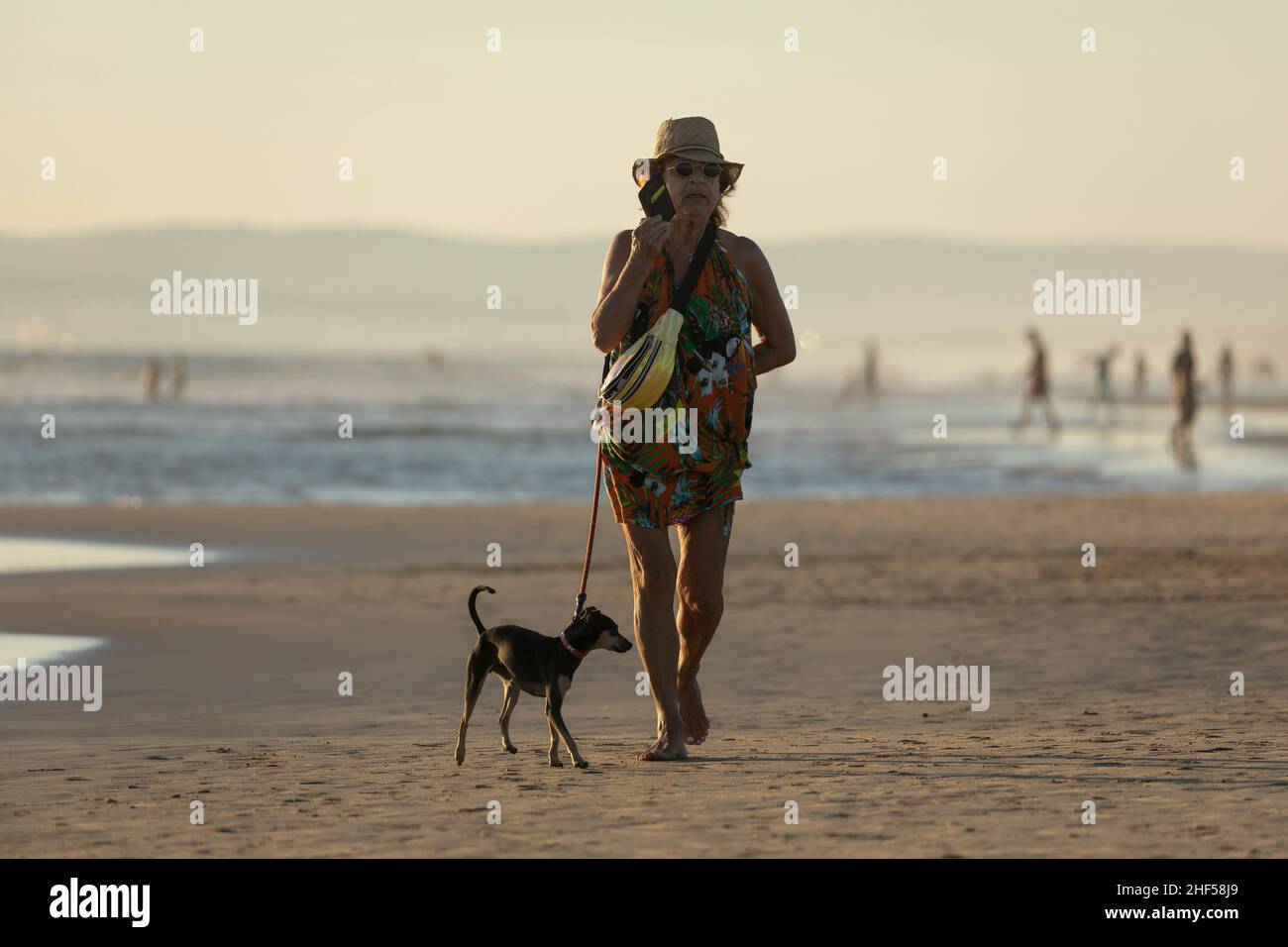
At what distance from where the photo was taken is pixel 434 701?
888cm

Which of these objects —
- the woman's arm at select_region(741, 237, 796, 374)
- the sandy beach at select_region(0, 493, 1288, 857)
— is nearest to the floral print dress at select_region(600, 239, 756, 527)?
the woman's arm at select_region(741, 237, 796, 374)

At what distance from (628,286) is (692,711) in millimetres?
1634

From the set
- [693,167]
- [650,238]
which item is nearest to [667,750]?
[650,238]

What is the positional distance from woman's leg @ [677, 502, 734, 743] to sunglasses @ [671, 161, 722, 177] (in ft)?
3.86

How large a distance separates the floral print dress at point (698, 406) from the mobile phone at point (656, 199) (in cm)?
16

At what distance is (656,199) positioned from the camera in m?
6.66

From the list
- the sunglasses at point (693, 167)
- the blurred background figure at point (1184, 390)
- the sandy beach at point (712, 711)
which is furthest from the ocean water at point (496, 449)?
the sunglasses at point (693, 167)

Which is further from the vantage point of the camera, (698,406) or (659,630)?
(659,630)

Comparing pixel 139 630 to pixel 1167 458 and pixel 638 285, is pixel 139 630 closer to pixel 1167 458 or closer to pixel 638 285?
pixel 638 285

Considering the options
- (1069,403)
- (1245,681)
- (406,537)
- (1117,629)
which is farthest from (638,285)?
(1069,403)

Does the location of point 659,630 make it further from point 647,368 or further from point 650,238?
point 650,238

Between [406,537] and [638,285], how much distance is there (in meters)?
11.2

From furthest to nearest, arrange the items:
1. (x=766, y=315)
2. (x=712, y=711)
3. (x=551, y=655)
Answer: (x=712, y=711), (x=766, y=315), (x=551, y=655)

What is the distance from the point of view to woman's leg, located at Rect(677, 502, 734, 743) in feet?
22.3
